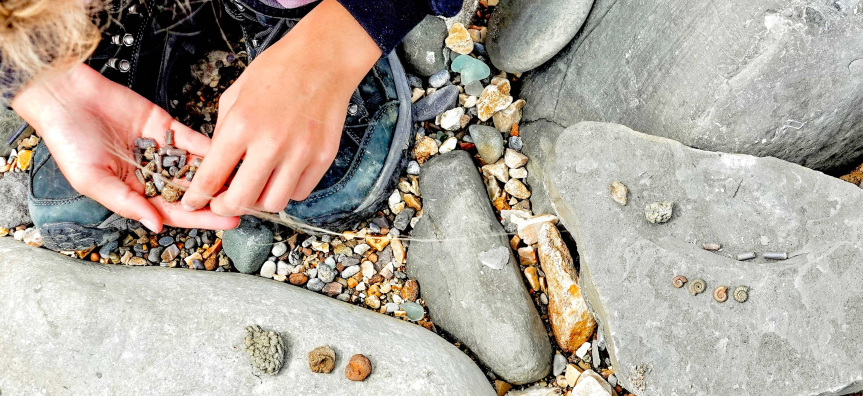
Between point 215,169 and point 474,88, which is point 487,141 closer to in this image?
point 474,88

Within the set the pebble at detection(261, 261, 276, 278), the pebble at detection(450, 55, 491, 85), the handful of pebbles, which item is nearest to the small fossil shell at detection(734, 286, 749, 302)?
the pebble at detection(450, 55, 491, 85)

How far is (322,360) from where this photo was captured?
1930mm

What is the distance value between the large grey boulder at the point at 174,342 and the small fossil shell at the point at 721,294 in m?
0.82

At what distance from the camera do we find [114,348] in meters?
1.96

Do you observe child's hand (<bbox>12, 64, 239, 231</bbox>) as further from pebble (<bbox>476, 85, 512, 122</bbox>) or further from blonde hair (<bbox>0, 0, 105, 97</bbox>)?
pebble (<bbox>476, 85, 512, 122</bbox>)

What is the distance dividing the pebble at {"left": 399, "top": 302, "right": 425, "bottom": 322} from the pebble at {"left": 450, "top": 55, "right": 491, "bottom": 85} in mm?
991

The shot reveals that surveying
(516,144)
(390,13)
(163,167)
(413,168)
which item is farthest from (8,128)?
(516,144)

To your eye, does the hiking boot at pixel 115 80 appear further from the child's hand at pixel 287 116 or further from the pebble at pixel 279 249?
the child's hand at pixel 287 116

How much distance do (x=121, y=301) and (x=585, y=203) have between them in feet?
5.21

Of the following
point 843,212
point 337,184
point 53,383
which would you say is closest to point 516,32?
point 337,184

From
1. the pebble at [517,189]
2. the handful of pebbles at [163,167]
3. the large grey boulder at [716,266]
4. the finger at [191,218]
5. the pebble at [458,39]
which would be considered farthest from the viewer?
the pebble at [458,39]

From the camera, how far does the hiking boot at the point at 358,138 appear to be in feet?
7.55

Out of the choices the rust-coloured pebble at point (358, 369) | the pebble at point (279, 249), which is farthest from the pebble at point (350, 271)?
the rust-coloured pebble at point (358, 369)

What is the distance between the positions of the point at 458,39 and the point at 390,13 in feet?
2.71
